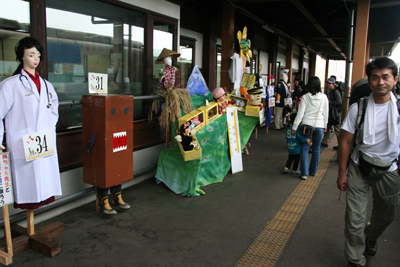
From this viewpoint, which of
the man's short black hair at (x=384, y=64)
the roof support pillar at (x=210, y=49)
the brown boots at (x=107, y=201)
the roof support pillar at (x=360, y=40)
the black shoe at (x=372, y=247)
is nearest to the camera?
the man's short black hair at (x=384, y=64)

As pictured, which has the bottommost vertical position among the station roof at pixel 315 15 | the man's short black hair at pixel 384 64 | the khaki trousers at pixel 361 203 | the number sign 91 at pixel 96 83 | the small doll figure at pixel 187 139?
the khaki trousers at pixel 361 203

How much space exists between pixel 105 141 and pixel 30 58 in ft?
3.63

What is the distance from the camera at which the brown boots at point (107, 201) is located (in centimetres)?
367

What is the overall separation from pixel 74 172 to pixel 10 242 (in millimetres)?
1229

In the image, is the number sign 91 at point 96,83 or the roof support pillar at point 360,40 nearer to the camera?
the number sign 91 at point 96,83

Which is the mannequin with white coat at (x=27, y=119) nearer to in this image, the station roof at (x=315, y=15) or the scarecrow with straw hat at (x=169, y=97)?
the scarecrow with straw hat at (x=169, y=97)

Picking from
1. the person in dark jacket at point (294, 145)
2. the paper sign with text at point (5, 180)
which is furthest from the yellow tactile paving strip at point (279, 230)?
the paper sign with text at point (5, 180)

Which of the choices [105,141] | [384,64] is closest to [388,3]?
[384,64]

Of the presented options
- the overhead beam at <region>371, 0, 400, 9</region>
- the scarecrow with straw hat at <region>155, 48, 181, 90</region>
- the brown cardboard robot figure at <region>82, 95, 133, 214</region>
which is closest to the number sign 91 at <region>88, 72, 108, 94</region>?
the brown cardboard robot figure at <region>82, 95, 133, 214</region>

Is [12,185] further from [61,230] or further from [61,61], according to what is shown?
[61,61]

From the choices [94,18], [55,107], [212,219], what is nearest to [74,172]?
[55,107]

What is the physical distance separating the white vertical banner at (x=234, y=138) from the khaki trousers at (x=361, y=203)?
275 cm

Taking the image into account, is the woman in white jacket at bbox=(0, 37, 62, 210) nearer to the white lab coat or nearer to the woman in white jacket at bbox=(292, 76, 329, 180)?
the white lab coat

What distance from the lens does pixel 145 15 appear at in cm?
502
